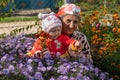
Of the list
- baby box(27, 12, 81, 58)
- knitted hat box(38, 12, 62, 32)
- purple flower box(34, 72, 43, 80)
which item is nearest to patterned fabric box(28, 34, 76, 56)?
baby box(27, 12, 81, 58)

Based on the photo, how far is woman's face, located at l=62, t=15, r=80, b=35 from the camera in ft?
15.0

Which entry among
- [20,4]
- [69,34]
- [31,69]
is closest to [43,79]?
[31,69]

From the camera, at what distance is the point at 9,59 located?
4.28 meters

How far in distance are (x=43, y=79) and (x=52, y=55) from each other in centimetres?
66

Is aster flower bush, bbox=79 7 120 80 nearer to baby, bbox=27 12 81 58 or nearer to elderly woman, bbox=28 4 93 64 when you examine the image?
elderly woman, bbox=28 4 93 64

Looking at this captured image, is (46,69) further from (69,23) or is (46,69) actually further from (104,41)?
(104,41)

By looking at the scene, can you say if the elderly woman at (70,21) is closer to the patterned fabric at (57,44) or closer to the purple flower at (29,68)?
the patterned fabric at (57,44)

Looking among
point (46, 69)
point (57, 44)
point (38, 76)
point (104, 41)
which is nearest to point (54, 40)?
point (57, 44)

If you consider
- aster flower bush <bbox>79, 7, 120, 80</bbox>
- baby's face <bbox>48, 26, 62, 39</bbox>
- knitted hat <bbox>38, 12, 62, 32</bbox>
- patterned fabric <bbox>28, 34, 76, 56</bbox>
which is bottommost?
aster flower bush <bbox>79, 7, 120, 80</bbox>

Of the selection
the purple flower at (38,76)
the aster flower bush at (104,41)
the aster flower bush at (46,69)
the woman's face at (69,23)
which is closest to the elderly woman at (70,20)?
the woman's face at (69,23)

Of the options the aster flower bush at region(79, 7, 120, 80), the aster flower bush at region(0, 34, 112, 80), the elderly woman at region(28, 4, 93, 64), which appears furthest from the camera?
the aster flower bush at region(79, 7, 120, 80)

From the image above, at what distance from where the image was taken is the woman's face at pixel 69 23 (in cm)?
457

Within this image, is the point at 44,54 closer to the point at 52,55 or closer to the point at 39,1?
the point at 52,55

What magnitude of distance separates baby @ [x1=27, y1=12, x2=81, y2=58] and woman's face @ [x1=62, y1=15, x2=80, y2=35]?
0.08 meters
